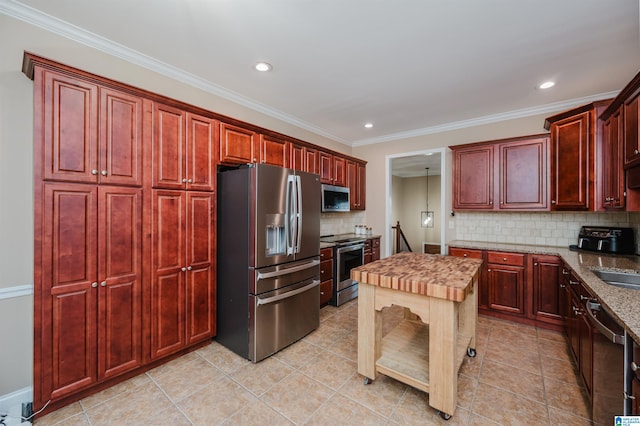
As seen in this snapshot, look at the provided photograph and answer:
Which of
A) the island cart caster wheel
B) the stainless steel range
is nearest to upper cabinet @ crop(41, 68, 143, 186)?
the stainless steel range

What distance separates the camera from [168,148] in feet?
7.75

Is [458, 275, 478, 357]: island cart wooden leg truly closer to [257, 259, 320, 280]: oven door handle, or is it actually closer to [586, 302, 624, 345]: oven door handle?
[586, 302, 624, 345]: oven door handle

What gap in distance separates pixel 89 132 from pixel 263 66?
61.9 inches

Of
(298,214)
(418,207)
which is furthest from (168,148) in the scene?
(418,207)

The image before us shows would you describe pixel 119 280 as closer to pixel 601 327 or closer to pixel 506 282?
pixel 601 327

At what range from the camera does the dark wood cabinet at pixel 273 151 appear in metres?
3.16

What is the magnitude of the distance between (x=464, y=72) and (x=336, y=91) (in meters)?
1.36

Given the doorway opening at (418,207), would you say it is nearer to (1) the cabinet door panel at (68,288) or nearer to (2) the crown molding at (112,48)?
(2) the crown molding at (112,48)

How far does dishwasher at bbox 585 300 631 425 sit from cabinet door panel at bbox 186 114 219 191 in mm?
2998

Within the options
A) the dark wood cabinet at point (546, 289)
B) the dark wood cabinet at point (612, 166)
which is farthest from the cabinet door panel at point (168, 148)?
the dark wood cabinet at point (546, 289)

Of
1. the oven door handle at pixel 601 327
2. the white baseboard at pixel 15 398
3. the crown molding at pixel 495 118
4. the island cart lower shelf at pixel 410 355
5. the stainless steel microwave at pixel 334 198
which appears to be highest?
the crown molding at pixel 495 118

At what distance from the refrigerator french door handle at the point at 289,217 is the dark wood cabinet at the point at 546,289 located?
9.43ft

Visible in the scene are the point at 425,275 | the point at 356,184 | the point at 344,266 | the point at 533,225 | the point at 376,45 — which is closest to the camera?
the point at 425,275

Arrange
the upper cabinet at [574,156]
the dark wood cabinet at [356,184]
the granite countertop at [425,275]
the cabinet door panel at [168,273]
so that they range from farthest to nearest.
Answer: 1. the dark wood cabinet at [356,184]
2. the upper cabinet at [574,156]
3. the cabinet door panel at [168,273]
4. the granite countertop at [425,275]
